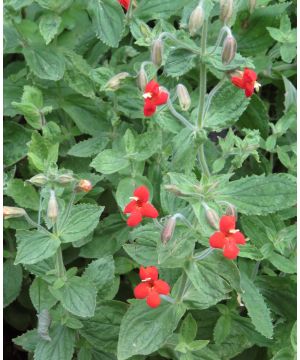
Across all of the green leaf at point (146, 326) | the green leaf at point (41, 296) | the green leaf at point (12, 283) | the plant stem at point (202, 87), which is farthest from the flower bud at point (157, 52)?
the green leaf at point (12, 283)

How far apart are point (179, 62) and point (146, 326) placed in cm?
74

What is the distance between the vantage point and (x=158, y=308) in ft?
6.41

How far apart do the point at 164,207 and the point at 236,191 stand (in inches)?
9.3

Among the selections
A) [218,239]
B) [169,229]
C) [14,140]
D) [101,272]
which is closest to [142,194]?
[169,229]

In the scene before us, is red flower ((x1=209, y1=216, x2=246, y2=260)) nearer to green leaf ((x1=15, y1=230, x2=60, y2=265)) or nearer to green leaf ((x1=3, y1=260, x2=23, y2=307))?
green leaf ((x1=15, y1=230, x2=60, y2=265))

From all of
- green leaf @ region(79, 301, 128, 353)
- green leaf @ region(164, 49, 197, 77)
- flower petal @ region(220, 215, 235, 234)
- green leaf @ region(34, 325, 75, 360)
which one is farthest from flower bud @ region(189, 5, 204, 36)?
green leaf @ region(34, 325, 75, 360)

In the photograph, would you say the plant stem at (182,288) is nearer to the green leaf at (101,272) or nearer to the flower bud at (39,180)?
the green leaf at (101,272)

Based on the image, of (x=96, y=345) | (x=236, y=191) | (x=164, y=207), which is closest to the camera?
(x=236, y=191)

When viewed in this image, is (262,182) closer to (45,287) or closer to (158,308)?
(158,308)

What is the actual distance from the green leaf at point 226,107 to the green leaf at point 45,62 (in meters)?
0.60

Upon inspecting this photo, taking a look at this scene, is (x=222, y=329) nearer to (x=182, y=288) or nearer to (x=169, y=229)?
(x=182, y=288)

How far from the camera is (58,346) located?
2.05m

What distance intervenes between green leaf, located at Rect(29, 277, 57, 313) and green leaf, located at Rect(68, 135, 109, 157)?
17.4 inches

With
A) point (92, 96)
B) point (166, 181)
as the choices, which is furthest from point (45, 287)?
point (92, 96)
